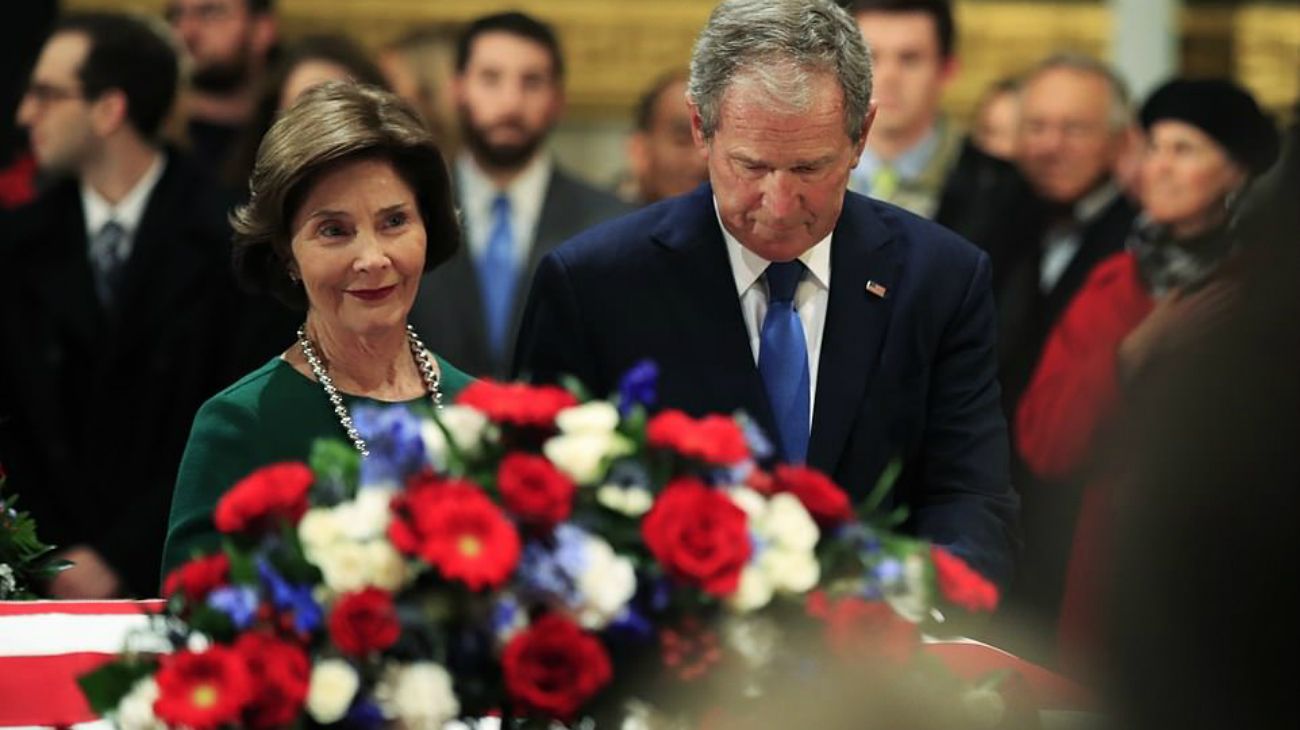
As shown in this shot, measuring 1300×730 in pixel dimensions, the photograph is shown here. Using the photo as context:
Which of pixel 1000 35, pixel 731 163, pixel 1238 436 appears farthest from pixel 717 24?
pixel 1000 35

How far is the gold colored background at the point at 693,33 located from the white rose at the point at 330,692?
6.45 metres

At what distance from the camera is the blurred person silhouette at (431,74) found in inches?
253

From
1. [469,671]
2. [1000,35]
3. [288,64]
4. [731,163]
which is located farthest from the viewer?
[1000,35]

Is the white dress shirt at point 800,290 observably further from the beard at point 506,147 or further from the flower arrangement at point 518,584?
the beard at point 506,147

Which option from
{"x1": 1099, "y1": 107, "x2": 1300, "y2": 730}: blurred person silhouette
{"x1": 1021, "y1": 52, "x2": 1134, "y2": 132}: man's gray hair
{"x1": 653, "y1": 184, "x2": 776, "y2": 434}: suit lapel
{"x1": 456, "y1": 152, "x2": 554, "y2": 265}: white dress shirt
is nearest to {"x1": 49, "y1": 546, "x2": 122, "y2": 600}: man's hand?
{"x1": 456, "y1": 152, "x2": 554, "y2": 265}: white dress shirt

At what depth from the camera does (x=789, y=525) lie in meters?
2.24

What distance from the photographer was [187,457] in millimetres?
3180

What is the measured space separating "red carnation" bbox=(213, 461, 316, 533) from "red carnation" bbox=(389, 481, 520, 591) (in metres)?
0.13

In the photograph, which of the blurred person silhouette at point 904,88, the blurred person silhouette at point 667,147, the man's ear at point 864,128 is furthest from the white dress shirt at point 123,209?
the man's ear at point 864,128

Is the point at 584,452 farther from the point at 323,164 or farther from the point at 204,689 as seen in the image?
the point at 323,164

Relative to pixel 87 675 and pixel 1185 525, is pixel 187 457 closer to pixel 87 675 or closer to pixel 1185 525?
pixel 87 675

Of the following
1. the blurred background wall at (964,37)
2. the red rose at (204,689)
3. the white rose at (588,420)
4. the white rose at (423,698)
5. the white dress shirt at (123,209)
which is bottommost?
Result: the blurred background wall at (964,37)

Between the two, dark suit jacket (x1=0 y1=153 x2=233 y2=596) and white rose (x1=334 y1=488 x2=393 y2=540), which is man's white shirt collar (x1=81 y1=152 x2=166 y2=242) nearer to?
dark suit jacket (x1=0 y1=153 x2=233 y2=596)

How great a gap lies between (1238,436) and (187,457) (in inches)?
81.8
